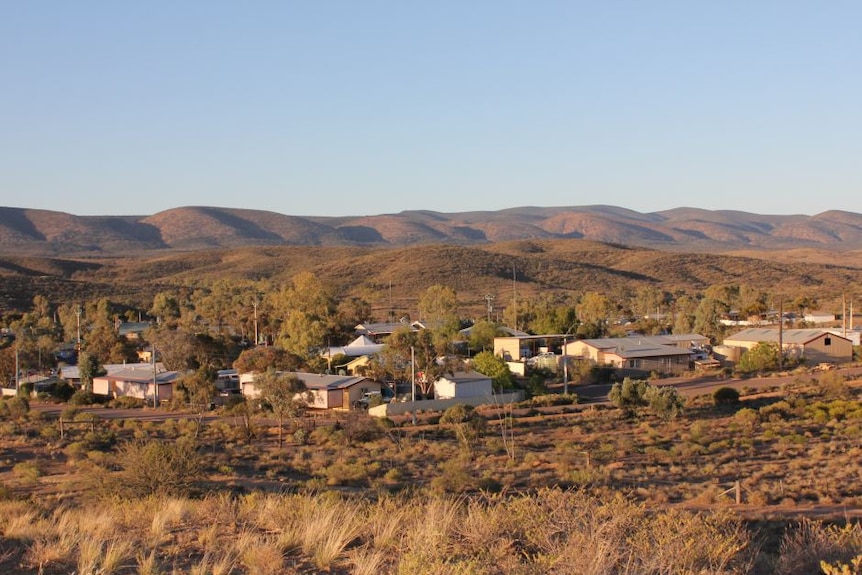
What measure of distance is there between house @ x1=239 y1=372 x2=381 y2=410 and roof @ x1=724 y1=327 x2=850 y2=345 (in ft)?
94.2

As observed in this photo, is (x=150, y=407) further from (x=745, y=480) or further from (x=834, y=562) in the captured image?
(x=834, y=562)

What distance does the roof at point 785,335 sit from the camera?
5503 cm

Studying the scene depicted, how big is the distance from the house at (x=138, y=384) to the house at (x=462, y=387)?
1289cm

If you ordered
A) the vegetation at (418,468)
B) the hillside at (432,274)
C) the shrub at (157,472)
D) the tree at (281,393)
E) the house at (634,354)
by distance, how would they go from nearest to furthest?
the vegetation at (418,468) → the shrub at (157,472) → the tree at (281,393) → the house at (634,354) → the hillside at (432,274)

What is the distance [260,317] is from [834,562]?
5797 centimetres

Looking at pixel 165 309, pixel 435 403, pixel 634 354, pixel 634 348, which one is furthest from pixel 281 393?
pixel 165 309

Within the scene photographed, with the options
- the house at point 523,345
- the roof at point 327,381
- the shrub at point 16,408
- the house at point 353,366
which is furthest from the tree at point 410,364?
the shrub at point 16,408

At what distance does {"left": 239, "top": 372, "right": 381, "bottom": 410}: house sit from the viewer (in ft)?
127

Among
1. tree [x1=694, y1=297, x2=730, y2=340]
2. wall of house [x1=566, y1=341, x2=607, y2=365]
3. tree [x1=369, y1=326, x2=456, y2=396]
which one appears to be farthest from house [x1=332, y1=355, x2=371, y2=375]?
tree [x1=694, y1=297, x2=730, y2=340]

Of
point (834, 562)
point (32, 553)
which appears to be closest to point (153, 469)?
point (32, 553)

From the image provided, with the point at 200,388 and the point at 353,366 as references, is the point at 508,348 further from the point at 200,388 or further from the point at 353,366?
the point at 200,388

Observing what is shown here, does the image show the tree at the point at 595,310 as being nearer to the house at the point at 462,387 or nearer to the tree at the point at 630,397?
the house at the point at 462,387

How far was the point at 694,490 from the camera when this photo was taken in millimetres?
19547

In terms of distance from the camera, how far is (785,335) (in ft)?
185
